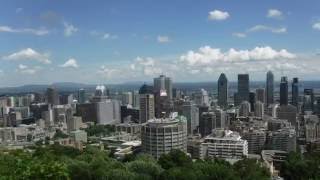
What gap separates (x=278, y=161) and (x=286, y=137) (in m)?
6.35

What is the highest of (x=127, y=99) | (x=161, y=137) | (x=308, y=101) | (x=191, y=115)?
(x=127, y=99)

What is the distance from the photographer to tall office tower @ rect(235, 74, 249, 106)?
213 feet

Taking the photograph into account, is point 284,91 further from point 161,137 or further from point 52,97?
point 161,137

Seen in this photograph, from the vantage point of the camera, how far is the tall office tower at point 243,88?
64.9 metres

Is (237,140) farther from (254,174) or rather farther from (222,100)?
(222,100)

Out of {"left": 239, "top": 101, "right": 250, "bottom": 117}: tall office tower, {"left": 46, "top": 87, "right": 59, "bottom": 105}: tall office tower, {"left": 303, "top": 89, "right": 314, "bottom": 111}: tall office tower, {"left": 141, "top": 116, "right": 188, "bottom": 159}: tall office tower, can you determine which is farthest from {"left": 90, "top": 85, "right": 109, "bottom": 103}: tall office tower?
{"left": 141, "top": 116, "right": 188, "bottom": 159}: tall office tower

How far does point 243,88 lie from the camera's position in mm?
65812

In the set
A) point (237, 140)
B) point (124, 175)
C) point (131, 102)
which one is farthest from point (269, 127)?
point (131, 102)

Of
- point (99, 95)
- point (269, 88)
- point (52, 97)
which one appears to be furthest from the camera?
point (269, 88)

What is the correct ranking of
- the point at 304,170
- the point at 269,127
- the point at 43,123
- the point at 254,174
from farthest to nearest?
1. the point at 43,123
2. the point at 269,127
3. the point at 304,170
4. the point at 254,174

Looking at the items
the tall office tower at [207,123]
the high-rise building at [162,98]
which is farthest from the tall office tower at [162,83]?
the tall office tower at [207,123]

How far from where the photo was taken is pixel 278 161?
82.2ft

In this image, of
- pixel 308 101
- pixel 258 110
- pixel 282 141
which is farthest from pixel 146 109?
pixel 308 101

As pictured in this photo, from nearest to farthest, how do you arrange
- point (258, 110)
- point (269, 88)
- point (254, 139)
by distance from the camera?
1. point (254, 139)
2. point (258, 110)
3. point (269, 88)
